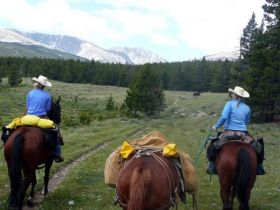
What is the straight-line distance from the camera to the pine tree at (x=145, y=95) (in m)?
64.7

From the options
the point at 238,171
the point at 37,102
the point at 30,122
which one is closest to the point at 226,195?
the point at 238,171

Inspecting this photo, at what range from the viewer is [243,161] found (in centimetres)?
1055

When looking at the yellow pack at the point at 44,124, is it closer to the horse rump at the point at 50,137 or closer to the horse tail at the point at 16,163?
the horse rump at the point at 50,137

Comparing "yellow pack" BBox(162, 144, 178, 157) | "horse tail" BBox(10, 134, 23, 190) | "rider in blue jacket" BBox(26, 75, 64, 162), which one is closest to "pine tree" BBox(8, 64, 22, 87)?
"rider in blue jacket" BBox(26, 75, 64, 162)

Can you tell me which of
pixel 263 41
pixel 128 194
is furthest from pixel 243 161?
pixel 263 41

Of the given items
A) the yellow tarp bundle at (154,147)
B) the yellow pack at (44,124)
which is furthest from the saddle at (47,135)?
the yellow tarp bundle at (154,147)

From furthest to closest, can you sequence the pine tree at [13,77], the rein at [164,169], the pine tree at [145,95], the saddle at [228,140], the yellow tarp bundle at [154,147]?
1. the pine tree at [13,77]
2. the pine tree at [145,95]
3. the saddle at [228,140]
4. the yellow tarp bundle at [154,147]
5. the rein at [164,169]

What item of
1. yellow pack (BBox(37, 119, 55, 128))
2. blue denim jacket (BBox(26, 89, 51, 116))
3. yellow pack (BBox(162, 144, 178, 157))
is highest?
blue denim jacket (BBox(26, 89, 51, 116))

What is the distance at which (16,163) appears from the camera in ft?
35.9

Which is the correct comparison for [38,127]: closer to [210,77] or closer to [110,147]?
[110,147]

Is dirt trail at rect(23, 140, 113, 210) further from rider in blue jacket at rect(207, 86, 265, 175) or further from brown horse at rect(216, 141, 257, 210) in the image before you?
rider in blue jacket at rect(207, 86, 265, 175)

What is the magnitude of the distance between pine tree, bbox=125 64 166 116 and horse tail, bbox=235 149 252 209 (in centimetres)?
5373

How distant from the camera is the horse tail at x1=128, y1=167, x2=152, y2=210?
7.39 metres

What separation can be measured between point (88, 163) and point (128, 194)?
1309 centimetres
